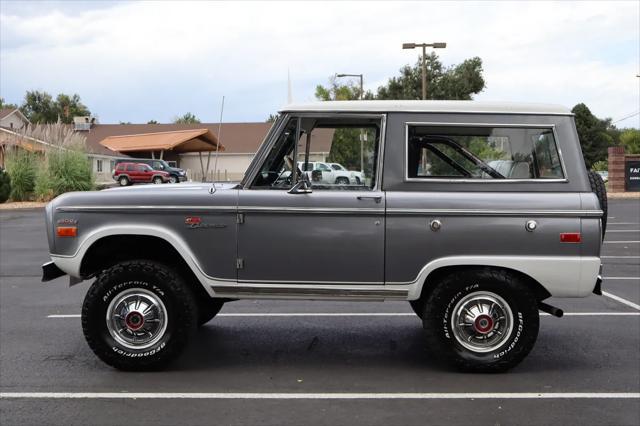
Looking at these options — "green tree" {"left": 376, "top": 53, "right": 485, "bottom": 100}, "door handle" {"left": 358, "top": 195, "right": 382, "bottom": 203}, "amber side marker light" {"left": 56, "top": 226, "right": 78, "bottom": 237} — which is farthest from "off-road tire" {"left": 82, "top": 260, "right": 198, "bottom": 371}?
"green tree" {"left": 376, "top": 53, "right": 485, "bottom": 100}

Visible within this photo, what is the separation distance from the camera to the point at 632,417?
4590mm

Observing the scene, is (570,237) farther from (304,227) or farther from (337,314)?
(337,314)

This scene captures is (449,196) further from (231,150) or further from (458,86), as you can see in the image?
(458,86)

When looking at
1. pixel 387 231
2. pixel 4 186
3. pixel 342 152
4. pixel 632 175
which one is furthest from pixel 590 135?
pixel 387 231

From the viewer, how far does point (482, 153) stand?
5.64 meters

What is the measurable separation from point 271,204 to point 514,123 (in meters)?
2.03

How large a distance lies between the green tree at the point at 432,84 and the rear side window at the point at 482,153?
55.7 meters

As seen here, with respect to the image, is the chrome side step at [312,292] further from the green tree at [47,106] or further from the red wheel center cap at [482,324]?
the green tree at [47,106]

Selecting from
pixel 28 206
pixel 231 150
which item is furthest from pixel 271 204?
pixel 231 150

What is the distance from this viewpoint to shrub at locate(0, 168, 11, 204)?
95.5 ft

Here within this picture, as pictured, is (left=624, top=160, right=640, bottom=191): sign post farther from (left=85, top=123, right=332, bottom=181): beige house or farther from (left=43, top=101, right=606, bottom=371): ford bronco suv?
(left=43, top=101, right=606, bottom=371): ford bronco suv

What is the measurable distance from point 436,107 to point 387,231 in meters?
1.08

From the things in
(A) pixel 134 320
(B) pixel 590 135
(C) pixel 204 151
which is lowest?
(A) pixel 134 320

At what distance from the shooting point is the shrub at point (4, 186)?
29.1 meters
